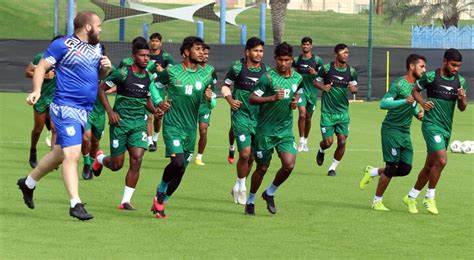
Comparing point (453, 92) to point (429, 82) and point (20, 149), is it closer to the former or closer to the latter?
point (429, 82)

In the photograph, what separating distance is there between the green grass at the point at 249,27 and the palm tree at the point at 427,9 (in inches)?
25.3

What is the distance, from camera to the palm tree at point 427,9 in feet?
206

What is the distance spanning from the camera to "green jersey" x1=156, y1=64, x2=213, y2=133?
1289cm

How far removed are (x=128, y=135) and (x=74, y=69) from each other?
100 inches

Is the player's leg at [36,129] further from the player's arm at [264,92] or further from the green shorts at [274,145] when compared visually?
the player's arm at [264,92]

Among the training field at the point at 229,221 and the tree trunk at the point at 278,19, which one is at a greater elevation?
the tree trunk at the point at 278,19

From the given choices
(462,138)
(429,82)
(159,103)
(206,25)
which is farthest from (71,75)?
(206,25)

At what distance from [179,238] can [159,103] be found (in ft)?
6.40

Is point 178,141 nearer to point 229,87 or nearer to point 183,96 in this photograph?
point 183,96

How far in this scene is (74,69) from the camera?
11.7m

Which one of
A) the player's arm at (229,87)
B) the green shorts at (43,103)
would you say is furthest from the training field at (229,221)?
the player's arm at (229,87)

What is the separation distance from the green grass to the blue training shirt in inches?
1668

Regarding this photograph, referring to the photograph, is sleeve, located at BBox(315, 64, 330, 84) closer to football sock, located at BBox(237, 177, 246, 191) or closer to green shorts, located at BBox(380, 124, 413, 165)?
green shorts, located at BBox(380, 124, 413, 165)

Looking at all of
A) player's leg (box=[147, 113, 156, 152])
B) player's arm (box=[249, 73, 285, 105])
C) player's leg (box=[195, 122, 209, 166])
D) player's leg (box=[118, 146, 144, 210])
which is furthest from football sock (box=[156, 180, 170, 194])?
player's leg (box=[147, 113, 156, 152])
